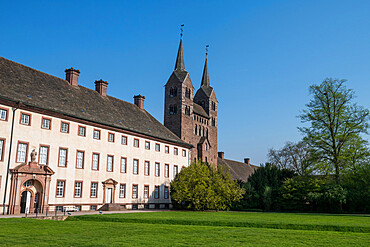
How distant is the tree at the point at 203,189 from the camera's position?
4134 cm

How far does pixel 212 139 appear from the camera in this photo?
76688mm

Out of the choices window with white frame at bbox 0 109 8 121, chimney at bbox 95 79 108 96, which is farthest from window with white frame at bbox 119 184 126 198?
window with white frame at bbox 0 109 8 121

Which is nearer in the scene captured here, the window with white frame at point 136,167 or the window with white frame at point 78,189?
the window with white frame at point 78,189

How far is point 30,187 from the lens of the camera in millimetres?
31125

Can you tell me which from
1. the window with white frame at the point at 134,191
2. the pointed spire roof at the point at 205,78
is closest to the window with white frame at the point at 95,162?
the window with white frame at the point at 134,191

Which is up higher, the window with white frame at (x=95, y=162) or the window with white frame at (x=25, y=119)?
the window with white frame at (x=25, y=119)

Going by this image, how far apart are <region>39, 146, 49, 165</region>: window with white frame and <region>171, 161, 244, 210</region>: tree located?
16001 mm

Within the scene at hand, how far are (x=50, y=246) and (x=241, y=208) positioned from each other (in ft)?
121

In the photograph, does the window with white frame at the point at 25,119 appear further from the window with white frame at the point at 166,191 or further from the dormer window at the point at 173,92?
the dormer window at the point at 173,92

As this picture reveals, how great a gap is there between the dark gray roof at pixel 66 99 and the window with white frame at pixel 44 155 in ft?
12.0

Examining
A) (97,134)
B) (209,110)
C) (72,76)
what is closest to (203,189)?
(97,134)

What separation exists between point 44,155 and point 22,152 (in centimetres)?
225

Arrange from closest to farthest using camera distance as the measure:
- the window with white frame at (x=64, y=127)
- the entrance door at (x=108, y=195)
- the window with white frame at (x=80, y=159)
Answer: the window with white frame at (x=64, y=127)
the window with white frame at (x=80, y=159)
the entrance door at (x=108, y=195)

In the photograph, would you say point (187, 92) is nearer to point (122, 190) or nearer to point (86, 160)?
point (122, 190)
